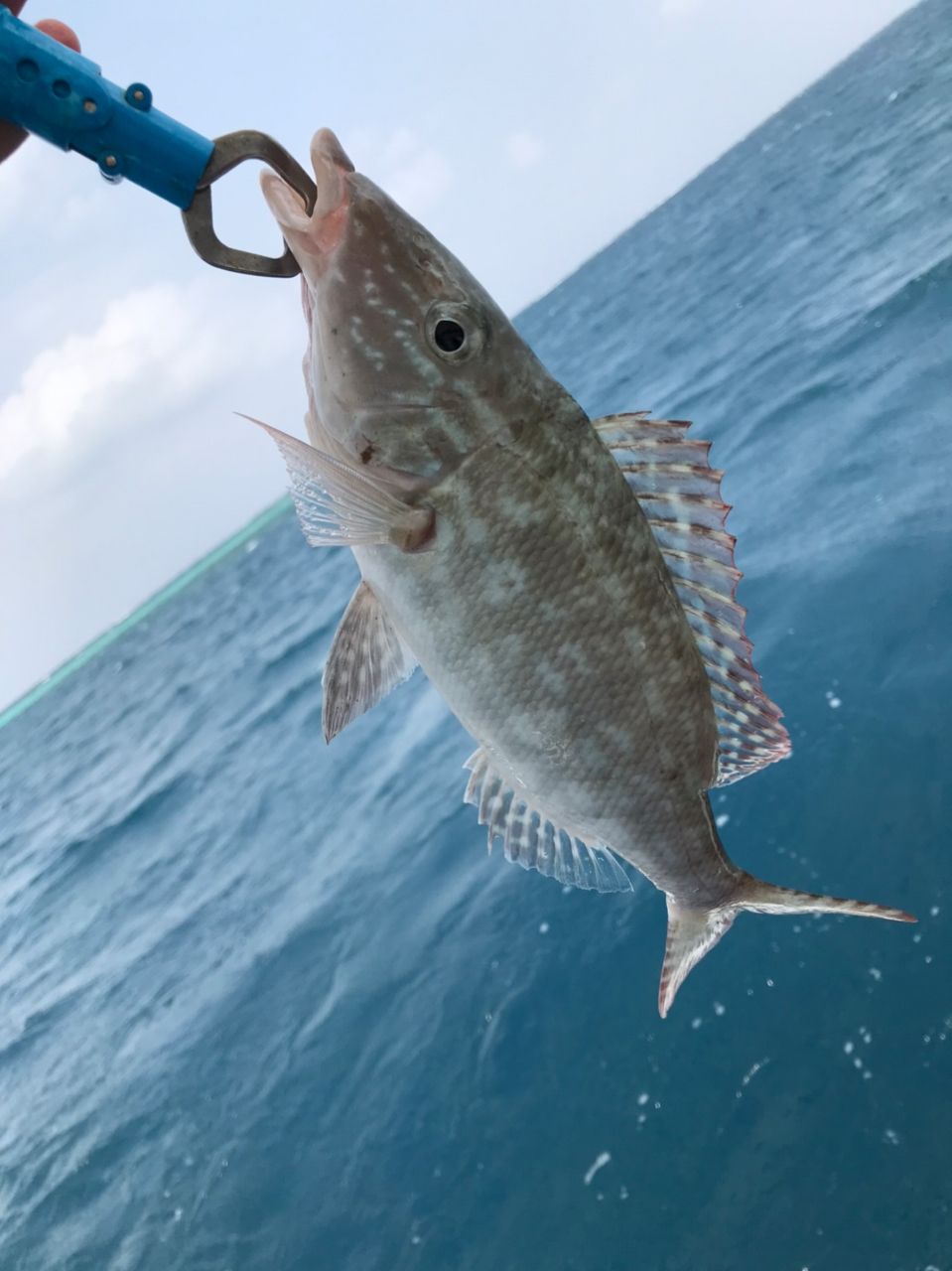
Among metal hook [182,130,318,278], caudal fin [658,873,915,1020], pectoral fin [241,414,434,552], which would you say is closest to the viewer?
metal hook [182,130,318,278]

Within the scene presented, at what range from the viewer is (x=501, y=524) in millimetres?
2102

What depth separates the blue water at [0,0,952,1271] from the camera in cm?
478

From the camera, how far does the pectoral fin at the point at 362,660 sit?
92.3 inches

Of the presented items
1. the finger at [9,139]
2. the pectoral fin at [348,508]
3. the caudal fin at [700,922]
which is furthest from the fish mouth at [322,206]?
the caudal fin at [700,922]

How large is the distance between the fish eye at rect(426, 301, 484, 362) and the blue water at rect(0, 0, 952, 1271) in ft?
13.5

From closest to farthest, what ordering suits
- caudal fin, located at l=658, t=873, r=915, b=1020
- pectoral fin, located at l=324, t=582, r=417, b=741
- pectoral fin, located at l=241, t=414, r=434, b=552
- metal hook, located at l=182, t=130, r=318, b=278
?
metal hook, located at l=182, t=130, r=318, b=278 → pectoral fin, located at l=241, t=414, r=434, b=552 → pectoral fin, located at l=324, t=582, r=417, b=741 → caudal fin, located at l=658, t=873, r=915, b=1020

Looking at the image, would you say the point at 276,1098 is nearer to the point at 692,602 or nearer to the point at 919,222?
the point at 692,602

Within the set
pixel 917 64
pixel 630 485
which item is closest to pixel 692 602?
pixel 630 485

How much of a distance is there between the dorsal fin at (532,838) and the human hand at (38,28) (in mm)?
1769

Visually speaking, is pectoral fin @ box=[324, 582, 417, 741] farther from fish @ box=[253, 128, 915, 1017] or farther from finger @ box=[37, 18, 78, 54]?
finger @ box=[37, 18, 78, 54]

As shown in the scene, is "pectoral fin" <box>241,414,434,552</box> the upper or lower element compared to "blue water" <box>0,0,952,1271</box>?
upper

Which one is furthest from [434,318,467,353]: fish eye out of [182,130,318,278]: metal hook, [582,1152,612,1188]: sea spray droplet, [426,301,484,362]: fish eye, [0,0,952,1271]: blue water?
[582,1152,612,1188]: sea spray droplet

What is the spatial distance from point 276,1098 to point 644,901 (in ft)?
10.1

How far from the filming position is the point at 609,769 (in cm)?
229
